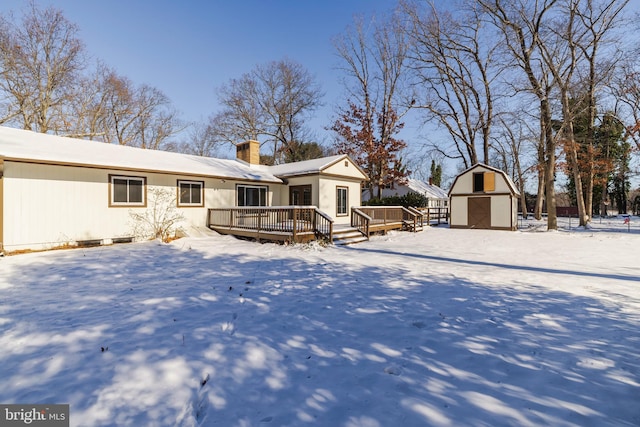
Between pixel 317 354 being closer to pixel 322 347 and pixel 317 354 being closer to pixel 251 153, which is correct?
pixel 322 347

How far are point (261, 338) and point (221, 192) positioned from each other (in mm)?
11574

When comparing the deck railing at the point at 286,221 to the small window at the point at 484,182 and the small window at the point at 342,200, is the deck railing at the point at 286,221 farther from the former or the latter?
the small window at the point at 484,182

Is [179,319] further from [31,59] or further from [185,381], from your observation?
[31,59]

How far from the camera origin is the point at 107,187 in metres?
10.5

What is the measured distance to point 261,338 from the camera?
3.32m

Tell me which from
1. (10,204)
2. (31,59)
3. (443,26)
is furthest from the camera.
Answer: (443,26)

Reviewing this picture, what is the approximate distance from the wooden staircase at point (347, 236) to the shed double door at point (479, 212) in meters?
9.56

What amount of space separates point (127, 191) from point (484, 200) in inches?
752

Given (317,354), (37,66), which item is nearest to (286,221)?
(317,354)

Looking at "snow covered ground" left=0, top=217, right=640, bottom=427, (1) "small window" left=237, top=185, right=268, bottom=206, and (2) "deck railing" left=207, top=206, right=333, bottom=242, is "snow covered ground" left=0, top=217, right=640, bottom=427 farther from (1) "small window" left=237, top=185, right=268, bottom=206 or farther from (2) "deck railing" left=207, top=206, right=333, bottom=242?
(1) "small window" left=237, top=185, right=268, bottom=206

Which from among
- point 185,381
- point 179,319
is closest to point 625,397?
point 185,381

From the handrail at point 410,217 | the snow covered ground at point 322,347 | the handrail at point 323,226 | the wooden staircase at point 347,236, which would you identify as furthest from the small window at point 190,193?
the handrail at point 410,217

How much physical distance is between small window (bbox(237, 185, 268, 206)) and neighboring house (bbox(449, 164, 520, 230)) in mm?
12353

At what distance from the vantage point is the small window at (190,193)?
12.5m
